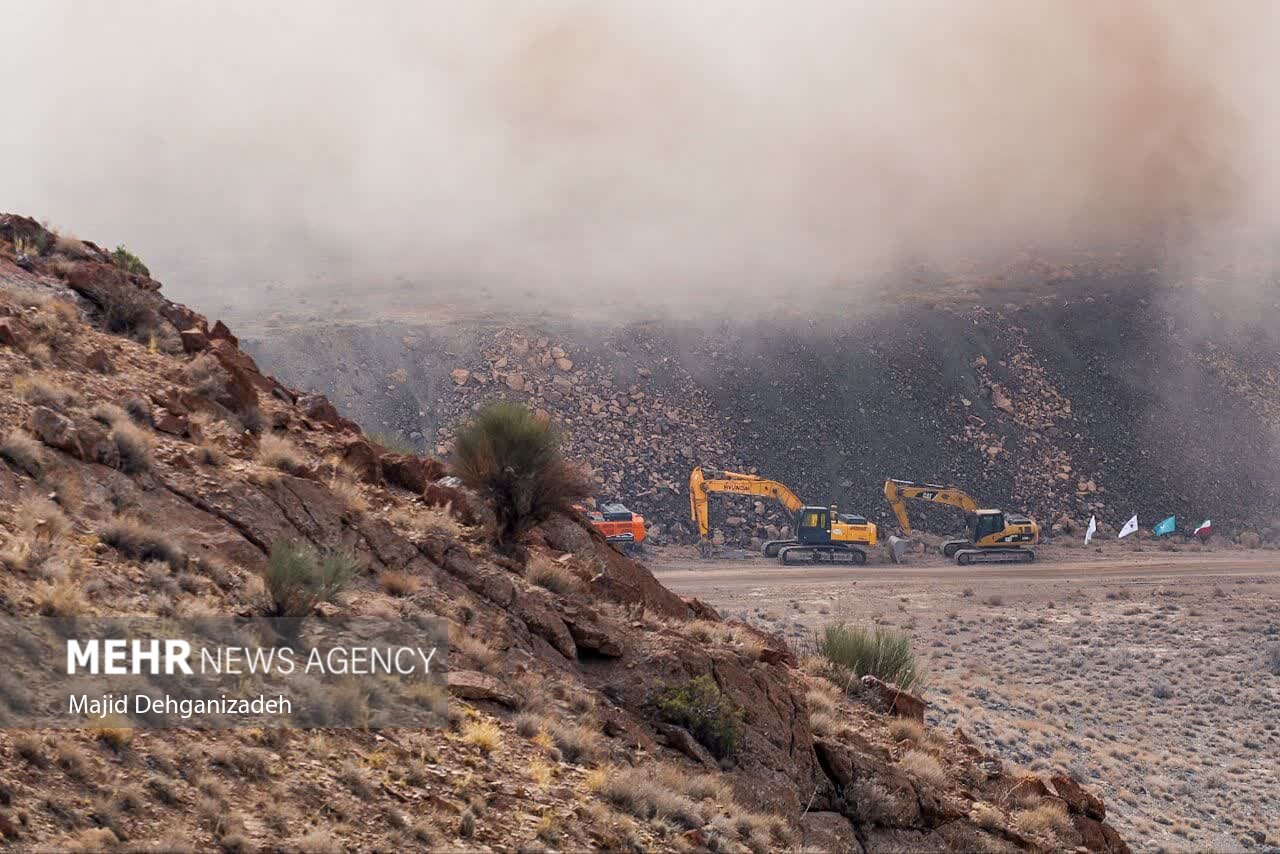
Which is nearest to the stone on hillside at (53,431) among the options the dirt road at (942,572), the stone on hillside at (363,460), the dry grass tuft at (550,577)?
the stone on hillside at (363,460)

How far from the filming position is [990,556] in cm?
5328

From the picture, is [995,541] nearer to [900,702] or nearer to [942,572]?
[942,572]

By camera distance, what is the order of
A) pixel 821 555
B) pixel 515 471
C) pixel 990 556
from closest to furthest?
1. pixel 515 471
2. pixel 821 555
3. pixel 990 556

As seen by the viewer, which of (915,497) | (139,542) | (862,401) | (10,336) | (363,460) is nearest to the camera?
(139,542)

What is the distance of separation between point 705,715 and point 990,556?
40428 millimetres

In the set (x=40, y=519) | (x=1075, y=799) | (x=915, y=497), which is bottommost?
(x=1075, y=799)

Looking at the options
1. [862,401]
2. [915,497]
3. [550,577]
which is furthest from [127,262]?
[862,401]

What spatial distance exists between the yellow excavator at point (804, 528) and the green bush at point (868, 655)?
2988 centimetres

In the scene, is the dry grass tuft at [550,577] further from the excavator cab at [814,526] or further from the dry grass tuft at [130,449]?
the excavator cab at [814,526]

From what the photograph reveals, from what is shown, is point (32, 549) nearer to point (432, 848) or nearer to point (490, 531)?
point (432, 848)

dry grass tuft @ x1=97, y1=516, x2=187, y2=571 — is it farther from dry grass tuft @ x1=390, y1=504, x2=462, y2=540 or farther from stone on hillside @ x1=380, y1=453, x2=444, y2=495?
stone on hillside @ x1=380, y1=453, x2=444, y2=495

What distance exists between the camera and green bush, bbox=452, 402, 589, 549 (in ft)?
59.8

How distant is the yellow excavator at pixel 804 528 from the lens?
52.0 meters

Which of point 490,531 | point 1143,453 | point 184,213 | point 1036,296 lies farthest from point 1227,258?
point 490,531
